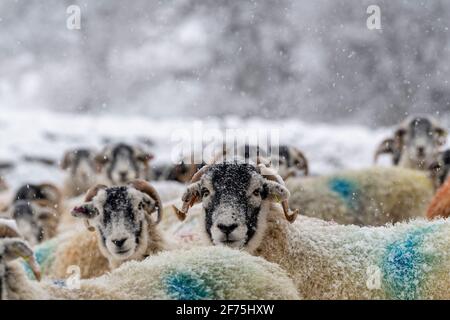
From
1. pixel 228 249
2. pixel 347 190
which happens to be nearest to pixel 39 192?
pixel 347 190

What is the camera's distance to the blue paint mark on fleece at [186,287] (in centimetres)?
334

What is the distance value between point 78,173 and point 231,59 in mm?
18308

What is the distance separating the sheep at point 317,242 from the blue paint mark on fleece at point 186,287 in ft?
2.32

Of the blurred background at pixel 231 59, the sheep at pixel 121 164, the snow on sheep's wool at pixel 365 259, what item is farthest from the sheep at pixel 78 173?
the blurred background at pixel 231 59

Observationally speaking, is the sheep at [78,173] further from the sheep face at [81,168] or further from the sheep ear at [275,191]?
A: the sheep ear at [275,191]

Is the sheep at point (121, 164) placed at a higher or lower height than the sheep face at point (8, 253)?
higher

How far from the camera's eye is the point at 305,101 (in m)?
26.3

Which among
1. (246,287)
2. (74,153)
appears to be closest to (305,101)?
(74,153)

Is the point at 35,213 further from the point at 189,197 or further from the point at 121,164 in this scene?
the point at 189,197

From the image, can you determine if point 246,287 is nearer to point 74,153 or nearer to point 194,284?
point 194,284

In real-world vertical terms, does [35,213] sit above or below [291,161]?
below

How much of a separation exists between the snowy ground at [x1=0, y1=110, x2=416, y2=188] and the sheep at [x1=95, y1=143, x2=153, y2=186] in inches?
230

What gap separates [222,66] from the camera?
2784cm
